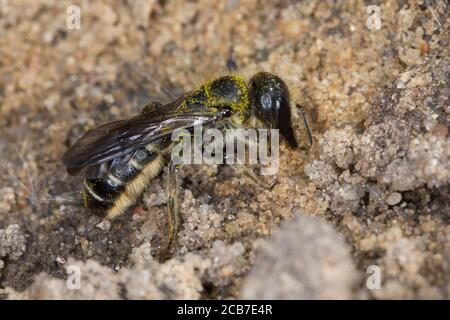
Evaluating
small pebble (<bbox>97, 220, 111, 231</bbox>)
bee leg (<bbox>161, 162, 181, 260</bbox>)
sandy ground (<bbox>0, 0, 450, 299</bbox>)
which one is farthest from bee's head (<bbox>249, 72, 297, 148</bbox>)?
small pebble (<bbox>97, 220, 111, 231</bbox>)

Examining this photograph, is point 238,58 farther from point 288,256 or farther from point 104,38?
point 288,256

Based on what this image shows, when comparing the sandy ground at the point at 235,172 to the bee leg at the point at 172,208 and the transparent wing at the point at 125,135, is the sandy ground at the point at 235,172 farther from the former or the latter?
the transparent wing at the point at 125,135

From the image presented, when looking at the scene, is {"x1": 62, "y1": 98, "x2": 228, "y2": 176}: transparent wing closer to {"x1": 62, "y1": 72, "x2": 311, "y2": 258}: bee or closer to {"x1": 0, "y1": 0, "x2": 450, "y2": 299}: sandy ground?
{"x1": 62, "y1": 72, "x2": 311, "y2": 258}: bee

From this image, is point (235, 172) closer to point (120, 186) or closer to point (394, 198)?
point (120, 186)

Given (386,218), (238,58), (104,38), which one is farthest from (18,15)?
(386,218)

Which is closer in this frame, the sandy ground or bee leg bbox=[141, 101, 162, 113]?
the sandy ground

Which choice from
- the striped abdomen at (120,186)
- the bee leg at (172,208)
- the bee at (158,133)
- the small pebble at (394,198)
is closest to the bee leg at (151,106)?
the bee at (158,133)

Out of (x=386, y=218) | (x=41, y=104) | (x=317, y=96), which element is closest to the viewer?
(x=386, y=218)
